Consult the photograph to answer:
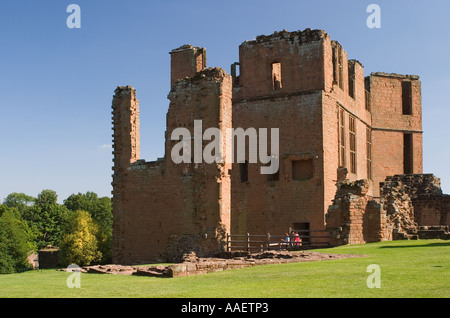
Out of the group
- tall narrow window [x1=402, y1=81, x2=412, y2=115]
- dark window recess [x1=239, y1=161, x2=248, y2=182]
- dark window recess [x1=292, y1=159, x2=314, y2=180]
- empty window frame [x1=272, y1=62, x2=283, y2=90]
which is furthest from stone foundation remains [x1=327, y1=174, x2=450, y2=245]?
tall narrow window [x1=402, y1=81, x2=412, y2=115]

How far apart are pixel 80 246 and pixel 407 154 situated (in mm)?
23805

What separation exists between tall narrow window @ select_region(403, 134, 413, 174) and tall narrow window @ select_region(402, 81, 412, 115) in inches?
73.3

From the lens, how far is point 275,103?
3080 cm

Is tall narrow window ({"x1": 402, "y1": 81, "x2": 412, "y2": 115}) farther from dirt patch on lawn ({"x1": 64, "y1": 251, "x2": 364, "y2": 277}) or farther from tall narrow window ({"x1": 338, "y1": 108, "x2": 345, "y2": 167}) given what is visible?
dirt patch on lawn ({"x1": 64, "y1": 251, "x2": 364, "y2": 277})

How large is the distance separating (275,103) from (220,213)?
9.68m

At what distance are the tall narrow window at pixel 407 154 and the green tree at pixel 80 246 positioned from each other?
22255mm

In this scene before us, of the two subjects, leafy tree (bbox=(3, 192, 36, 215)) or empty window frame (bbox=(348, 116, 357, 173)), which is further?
leafy tree (bbox=(3, 192, 36, 215))

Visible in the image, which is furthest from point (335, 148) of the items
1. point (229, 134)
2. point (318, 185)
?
point (229, 134)

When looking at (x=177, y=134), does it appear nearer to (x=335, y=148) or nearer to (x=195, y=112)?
(x=195, y=112)

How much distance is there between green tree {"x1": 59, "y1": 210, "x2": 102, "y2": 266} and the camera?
3209 cm

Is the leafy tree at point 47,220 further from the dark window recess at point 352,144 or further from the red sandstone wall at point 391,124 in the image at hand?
the dark window recess at point 352,144

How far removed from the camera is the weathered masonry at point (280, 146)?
77.9 ft

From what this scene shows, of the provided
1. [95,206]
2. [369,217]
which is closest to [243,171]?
[369,217]

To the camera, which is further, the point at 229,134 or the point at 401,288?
the point at 229,134
